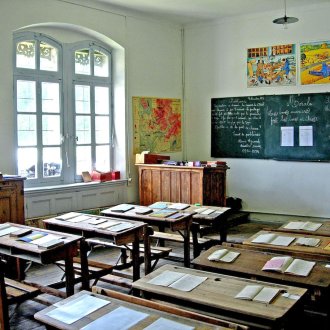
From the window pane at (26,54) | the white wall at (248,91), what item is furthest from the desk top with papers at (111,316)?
the white wall at (248,91)

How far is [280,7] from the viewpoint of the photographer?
23.6ft

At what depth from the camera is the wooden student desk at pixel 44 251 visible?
11.1 ft

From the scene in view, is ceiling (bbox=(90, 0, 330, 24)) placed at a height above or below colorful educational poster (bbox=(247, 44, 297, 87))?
above

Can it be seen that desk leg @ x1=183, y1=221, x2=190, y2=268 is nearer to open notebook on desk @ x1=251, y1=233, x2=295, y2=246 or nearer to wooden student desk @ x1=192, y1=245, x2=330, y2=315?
open notebook on desk @ x1=251, y1=233, x2=295, y2=246

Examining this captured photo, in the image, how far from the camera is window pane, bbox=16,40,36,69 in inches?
240

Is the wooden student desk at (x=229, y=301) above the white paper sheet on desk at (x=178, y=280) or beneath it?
beneath

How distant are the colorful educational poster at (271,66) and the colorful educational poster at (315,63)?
0.14m

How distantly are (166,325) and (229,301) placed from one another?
0.47 meters

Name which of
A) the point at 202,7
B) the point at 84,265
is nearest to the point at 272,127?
the point at 202,7

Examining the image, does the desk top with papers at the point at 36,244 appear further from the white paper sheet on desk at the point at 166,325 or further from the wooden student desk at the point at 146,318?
the white paper sheet on desk at the point at 166,325

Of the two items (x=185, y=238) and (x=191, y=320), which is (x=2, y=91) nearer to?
(x=185, y=238)

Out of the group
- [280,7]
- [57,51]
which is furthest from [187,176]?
[280,7]

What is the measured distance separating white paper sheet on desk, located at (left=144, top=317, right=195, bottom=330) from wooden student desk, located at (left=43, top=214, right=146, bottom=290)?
1726mm

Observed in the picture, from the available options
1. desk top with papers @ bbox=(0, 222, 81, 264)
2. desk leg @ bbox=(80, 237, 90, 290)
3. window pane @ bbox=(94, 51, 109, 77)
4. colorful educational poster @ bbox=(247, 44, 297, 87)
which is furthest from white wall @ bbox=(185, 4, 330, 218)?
desk top with papers @ bbox=(0, 222, 81, 264)
